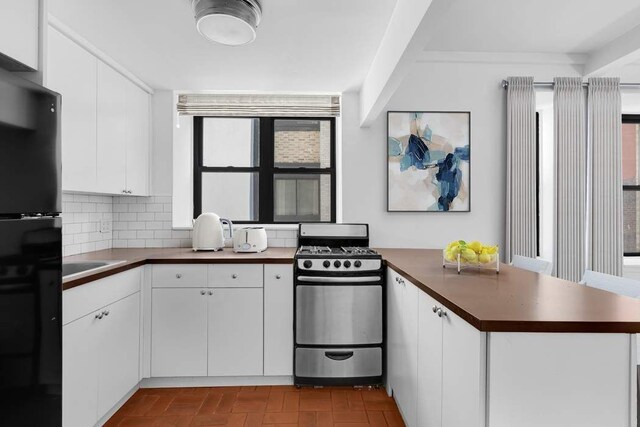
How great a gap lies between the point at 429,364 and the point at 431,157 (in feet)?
6.46

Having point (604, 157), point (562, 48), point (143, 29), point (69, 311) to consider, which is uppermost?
point (562, 48)

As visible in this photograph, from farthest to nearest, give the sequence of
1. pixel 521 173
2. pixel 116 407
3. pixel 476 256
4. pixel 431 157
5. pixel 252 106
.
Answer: pixel 252 106 < pixel 431 157 < pixel 521 173 < pixel 116 407 < pixel 476 256

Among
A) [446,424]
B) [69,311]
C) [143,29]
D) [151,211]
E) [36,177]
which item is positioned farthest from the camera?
[151,211]

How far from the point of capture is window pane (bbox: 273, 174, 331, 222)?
359cm

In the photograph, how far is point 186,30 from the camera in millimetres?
2223

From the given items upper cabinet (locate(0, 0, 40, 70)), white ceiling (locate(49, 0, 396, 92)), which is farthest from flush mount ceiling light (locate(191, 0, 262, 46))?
upper cabinet (locate(0, 0, 40, 70))

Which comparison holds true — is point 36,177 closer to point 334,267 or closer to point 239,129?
point 334,267

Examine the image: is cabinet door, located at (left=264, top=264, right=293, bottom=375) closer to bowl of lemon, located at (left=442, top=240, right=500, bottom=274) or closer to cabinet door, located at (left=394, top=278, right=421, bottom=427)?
cabinet door, located at (left=394, top=278, right=421, bottom=427)

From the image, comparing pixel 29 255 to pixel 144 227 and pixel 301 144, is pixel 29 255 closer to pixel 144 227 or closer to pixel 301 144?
pixel 144 227

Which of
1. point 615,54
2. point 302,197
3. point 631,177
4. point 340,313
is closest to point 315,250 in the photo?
point 340,313

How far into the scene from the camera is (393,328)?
2432 mm

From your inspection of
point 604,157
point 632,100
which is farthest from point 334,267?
point 632,100

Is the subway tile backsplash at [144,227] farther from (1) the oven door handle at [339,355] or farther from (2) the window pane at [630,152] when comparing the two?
(2) the window pane at [630,152]

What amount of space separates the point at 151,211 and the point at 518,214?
3.04 meters
